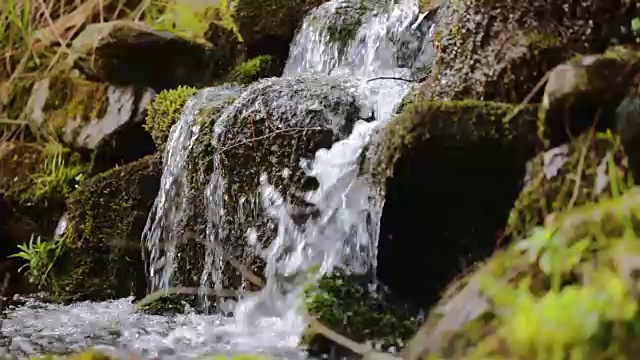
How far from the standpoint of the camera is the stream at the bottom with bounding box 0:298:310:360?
2352mm

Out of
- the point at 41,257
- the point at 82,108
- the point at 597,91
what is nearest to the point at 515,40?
the point at 597,91

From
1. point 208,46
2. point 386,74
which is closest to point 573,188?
point 386,74

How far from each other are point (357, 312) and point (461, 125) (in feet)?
2.13

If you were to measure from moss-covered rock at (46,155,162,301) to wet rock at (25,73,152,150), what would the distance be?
1.83ft

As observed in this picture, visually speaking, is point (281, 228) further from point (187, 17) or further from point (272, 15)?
point (187, 17)

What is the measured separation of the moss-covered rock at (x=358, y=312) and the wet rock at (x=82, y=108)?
8.12 feet

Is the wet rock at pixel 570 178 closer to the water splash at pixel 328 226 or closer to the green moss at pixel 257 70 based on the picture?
the water splash at pixel 328 226

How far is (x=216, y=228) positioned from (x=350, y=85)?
0.85 m

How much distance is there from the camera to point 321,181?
2.86m

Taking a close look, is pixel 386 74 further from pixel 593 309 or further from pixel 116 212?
pixel 593 309

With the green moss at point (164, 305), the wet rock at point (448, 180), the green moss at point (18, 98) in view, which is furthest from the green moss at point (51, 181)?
the wet rock at point (448, 180)

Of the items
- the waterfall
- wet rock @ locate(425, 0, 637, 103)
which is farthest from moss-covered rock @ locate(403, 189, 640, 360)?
wet rock @ locate(425, 0, 637, 103)

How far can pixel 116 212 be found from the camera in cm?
407

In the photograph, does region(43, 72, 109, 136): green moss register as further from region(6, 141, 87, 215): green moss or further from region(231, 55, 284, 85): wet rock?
region(231, 55, 284, 85): wet rock
